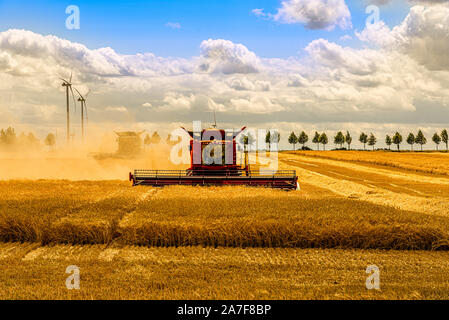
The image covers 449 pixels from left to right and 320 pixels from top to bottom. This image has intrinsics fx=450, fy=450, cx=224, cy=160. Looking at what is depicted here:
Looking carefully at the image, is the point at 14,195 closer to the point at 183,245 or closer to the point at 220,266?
the point at 183,245

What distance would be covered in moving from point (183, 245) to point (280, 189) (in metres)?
11.0

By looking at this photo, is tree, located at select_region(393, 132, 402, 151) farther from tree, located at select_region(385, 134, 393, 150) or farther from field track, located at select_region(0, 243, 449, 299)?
field track, located at select_region(0, 243, 449, 299)

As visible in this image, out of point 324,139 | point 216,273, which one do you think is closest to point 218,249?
point 216,273

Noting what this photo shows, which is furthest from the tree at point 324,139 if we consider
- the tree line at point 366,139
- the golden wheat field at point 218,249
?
the golden wheat field at point 218,249

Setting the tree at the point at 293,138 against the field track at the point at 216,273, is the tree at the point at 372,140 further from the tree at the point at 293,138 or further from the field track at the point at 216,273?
the field track at the point at 216,273

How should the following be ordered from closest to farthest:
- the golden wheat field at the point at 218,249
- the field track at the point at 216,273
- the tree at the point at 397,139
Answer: the field track at the point at 216,273 → the golden wheat field at the point at 218,249 → the tree at the point at 397,139

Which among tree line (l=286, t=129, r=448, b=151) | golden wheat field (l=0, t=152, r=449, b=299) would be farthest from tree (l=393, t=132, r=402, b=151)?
golden wheat field (l=0, t=152, r=449, b=299)

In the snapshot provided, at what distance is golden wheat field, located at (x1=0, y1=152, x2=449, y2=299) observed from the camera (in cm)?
779

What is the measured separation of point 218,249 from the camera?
35.8ft

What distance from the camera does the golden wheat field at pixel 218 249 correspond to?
7793mm

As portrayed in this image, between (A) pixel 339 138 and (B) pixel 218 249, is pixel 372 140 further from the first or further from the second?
(B) pixel 218 249

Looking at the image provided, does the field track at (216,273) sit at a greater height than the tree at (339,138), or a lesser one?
lesser

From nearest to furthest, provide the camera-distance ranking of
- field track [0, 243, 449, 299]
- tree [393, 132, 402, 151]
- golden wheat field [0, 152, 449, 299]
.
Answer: field track [0, 243, 449, 299] < golden wheat field [0, 152, 449, 299] < tree [393, 132, 402, 151]

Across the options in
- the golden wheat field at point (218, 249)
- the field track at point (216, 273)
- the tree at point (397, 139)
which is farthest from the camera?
the tree at point (397, 139)
